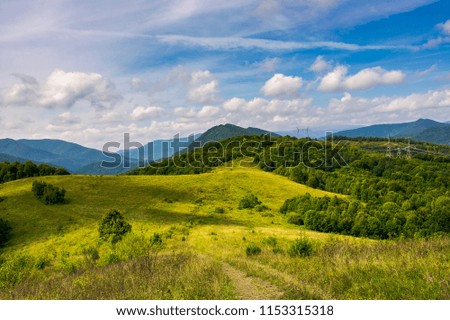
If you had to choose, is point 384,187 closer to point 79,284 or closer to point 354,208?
point 354,208

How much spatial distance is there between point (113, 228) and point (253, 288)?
40.4 meters

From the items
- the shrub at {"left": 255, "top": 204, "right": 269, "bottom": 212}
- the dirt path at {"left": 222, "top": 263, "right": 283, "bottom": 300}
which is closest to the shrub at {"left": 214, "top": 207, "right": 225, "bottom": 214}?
the shrub at {"left": 255, "top": 204, "right": 269, "bottom": 212}

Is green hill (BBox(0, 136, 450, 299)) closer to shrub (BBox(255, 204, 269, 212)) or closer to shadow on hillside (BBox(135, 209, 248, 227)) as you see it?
shadow on hillside (BBox(135, 209, 248, 227))

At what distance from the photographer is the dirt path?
1273 cm

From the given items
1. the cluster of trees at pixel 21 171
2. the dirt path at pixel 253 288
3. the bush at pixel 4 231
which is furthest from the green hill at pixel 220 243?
the cluster of trees at pixel 21 171

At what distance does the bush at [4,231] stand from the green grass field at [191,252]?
58.0 inches

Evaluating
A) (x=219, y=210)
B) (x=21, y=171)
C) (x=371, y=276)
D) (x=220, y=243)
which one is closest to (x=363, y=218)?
(x=219, y=210)

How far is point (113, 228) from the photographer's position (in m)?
50.3

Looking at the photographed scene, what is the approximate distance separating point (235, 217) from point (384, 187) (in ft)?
289

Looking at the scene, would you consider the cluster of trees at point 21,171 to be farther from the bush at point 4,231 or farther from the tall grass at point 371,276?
the tall grass at point 371,276

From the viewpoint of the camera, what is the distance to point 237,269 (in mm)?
18859

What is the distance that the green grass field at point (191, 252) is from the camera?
43.1 ft

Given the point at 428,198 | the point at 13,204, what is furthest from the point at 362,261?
the point at 428,198

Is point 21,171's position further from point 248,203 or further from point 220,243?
point 220,243
